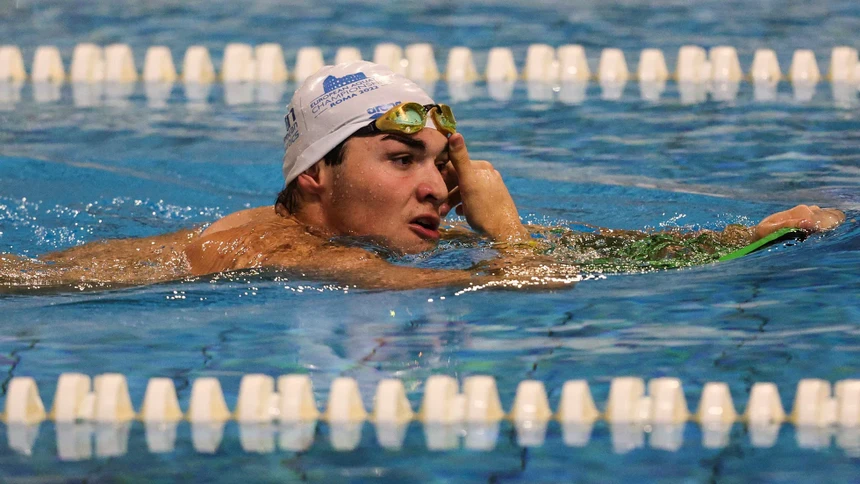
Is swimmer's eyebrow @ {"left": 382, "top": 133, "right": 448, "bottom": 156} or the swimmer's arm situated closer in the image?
the swimmer's arm

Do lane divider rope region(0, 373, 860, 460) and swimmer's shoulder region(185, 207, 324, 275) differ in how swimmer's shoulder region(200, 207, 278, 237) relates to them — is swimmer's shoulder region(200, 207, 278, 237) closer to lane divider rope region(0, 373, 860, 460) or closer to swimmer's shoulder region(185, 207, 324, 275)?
swimmer's shoulder region(185, 207, 324, 275)

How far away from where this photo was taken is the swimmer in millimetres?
3703

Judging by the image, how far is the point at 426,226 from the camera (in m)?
3.87

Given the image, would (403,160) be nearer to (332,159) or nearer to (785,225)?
(332,159)

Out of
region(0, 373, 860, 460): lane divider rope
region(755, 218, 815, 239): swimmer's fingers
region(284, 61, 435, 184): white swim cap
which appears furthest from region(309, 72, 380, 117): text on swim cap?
region(755, 218, 815, 239): swimmer's fingers

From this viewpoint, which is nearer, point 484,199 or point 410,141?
point 410,141

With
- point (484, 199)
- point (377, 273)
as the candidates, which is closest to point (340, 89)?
point (484, 199)

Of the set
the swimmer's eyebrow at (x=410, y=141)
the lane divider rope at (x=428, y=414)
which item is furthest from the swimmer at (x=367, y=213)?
the lane divider rope at (x=428, y=414)

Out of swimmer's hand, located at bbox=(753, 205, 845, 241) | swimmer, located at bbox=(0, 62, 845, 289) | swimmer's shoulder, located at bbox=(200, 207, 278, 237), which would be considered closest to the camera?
swimmer, located at bbox=(0, 62, 845, 289)

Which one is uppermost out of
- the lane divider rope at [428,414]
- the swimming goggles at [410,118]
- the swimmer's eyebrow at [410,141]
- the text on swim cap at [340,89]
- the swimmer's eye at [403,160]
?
the text on swim cap at [340,89]

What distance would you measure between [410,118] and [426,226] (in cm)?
34

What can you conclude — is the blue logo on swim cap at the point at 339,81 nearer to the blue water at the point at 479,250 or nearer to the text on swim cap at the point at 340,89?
the text on swim cap at the point at 340,89

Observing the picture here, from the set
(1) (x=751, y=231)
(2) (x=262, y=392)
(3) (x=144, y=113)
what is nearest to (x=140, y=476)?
(2) (x=262, y=392)

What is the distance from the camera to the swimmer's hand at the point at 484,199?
3.89m
